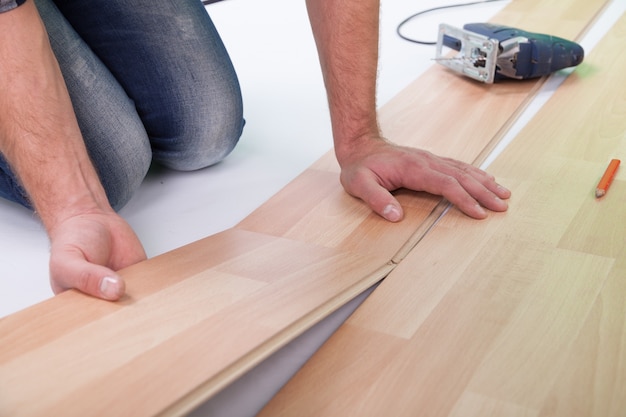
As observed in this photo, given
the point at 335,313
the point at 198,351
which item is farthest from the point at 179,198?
the point at 198,351

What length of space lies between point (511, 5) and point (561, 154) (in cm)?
167

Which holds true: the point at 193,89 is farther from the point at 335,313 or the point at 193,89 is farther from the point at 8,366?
the point at 8,366

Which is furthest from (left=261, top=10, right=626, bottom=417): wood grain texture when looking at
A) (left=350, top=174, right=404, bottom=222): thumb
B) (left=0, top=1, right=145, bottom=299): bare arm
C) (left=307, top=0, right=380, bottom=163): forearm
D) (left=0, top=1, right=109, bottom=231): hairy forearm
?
(left=0, top=1, right=109, bottom=231): hairy forearm

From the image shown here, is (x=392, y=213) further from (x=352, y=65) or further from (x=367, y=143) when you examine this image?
(x=352, y=65)

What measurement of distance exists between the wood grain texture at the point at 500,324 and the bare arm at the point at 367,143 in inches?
3.0

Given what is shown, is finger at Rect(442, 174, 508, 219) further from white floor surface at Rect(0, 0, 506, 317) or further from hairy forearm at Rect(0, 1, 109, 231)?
hairy forearm at Rect(0, 1, 109, 231)

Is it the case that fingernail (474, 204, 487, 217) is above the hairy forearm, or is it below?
below

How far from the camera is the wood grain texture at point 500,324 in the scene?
3.61 feet

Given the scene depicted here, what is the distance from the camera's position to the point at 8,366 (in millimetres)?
1117

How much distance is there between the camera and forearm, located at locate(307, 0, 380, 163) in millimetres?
1809

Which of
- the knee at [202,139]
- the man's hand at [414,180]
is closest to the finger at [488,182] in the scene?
the man's hand at [414,180]

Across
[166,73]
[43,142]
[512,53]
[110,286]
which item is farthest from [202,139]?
[512,53]

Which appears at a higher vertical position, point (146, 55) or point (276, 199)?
point (146, 55)

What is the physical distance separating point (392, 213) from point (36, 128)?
808 millimetres
